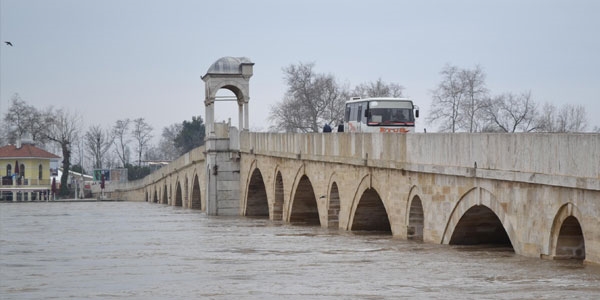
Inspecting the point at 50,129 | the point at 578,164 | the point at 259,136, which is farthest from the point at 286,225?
the point at 50,129

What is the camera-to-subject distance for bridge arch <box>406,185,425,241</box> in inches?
801

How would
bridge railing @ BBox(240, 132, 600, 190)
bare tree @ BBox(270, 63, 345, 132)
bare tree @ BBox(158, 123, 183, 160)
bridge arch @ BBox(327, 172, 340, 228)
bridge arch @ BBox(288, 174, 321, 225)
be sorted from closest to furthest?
bridge railing @ BBox(240, 132, 600, 190) < bridge arch @ BBox(327, 172, 340, 228) < bridge arch @ BBox(288, 174, 321, 225) < bare tree @ BBox(270, 63, 345, 132) < bare tree @ BBox(158, 123, 183, 160)

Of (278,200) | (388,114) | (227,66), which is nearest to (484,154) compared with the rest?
(388,114)

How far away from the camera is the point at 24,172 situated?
79.9 m

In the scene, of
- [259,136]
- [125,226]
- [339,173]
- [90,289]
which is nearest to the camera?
[90,289]

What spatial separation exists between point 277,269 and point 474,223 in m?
3.64

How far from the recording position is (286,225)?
30484 mm

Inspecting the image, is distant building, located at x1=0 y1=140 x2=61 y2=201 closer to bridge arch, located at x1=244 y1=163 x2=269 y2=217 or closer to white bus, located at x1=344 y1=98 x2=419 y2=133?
bridge arch, located at x1=244 y1=163 x2=269 y2=217

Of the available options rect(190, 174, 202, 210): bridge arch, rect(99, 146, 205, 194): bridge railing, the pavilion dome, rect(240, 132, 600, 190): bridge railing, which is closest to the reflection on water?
rect(240, 132, 600, 190): bridge railing

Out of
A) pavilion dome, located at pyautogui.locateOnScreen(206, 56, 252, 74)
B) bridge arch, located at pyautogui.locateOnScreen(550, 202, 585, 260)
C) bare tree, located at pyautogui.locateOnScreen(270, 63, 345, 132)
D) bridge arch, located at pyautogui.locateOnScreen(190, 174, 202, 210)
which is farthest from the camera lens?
bare tree, located at pyautogui.locateOnScreen(270, 63, 345, 132)

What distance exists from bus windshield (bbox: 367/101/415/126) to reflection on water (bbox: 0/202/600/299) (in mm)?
6594

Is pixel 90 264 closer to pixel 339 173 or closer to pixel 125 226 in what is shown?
pixel 339 173

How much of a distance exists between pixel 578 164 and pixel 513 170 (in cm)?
184

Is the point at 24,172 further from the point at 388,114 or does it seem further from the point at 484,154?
the point at 484,154
